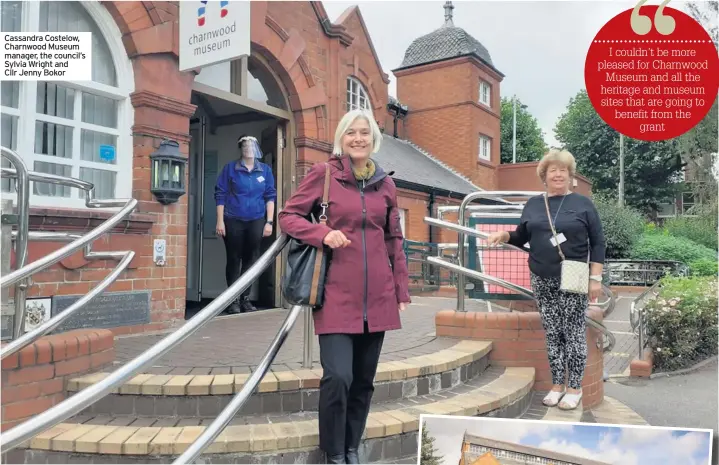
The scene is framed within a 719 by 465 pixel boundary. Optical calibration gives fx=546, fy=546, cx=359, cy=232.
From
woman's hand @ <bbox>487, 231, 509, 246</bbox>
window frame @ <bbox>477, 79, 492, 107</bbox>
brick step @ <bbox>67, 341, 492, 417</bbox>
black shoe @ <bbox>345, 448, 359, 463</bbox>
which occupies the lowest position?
black shoe @ <bbox>345, 448, 359, 463</bbox>

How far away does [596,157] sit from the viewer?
12227 mm

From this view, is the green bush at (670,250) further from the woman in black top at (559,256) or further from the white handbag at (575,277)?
the white handbag at (575,277)

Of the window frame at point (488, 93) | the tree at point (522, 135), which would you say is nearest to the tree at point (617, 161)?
the window frame at point (488, 93)

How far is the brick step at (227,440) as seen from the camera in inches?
95.3

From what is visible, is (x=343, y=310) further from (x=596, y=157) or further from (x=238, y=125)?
(x=596, y=157)

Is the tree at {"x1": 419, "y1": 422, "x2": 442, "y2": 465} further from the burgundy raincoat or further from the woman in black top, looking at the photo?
the woman in black top

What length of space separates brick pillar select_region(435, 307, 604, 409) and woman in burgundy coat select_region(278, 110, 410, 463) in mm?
1688

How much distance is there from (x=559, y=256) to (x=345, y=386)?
5.35 feet

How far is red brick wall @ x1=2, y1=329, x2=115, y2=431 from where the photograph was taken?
A: 8.68 feet

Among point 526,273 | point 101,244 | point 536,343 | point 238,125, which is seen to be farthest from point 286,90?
point 536,343

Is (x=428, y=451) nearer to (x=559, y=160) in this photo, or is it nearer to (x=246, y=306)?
(x=559, y=160)

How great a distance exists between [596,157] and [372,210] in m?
11.2

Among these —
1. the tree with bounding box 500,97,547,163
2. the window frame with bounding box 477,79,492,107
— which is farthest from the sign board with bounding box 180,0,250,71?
the tree with bounding box 500,97,547,163

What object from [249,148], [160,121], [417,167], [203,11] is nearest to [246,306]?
[249,148]
